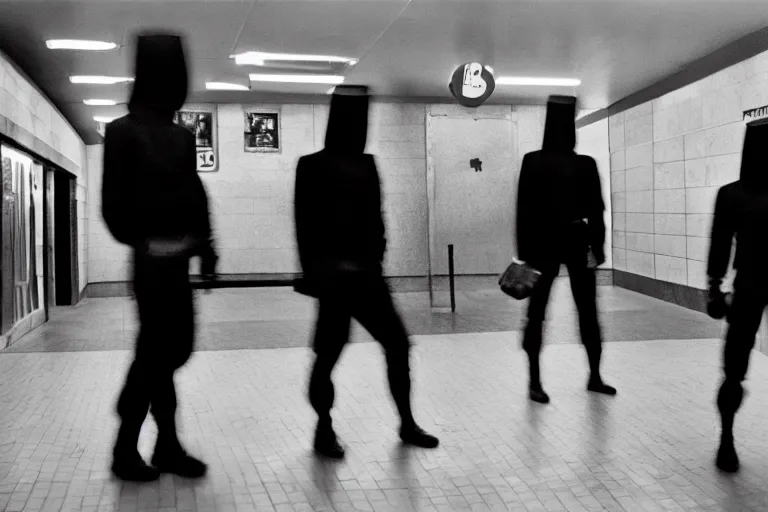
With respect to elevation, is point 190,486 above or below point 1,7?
below

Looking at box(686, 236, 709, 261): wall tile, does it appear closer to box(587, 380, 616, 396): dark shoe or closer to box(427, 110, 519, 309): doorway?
box(427, 110, 519, 309): doorway

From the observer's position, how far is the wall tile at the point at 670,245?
11453mm

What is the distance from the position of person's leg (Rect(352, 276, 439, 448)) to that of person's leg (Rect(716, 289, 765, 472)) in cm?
140

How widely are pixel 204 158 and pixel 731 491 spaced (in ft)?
44.3

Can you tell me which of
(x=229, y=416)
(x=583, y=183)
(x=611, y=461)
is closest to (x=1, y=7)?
(x=229, y=416)

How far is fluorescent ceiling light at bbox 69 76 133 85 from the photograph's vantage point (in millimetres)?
11125

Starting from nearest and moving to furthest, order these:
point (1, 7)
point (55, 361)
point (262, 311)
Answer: point (55, 361), point (1, 7), point (262, 311)

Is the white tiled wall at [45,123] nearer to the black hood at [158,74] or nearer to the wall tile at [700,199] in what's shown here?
the black hood at [158,74]

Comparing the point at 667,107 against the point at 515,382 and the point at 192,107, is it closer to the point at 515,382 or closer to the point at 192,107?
the point at 515,382

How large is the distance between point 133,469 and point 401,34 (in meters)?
7.22

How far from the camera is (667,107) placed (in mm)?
11891

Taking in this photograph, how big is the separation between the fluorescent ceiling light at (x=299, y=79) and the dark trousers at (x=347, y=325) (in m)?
8.94

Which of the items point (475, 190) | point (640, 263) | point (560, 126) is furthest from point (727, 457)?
point (475, 190)

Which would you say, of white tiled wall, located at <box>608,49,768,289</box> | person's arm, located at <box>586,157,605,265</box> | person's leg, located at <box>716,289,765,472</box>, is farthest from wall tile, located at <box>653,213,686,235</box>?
person's leg, located at <box>716,289,765,472</box>
